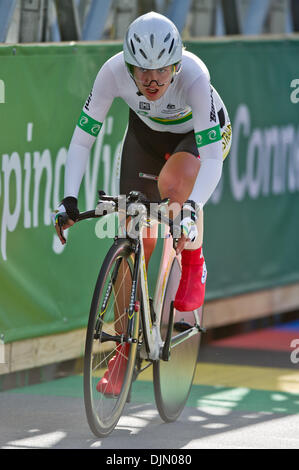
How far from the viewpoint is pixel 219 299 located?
8938 mm

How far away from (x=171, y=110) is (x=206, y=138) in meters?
0.35

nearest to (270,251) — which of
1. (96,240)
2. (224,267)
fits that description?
(224,267)

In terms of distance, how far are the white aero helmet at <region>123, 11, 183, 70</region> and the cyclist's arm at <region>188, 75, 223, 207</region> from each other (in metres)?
0.26

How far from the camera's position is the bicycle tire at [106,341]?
209 inches

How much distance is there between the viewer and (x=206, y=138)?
18.4 ft

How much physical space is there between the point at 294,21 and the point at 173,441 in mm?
6458

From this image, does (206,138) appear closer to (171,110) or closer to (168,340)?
(171,110)

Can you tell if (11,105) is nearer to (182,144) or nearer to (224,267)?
(182,144)

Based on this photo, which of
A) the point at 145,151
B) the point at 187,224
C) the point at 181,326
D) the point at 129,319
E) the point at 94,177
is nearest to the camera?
the point at 187,224

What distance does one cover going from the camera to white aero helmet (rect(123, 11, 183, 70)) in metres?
5.38

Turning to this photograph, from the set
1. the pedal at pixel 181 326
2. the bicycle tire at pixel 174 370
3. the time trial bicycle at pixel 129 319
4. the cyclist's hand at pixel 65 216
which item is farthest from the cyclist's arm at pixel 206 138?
the pedal at pixel 181 326

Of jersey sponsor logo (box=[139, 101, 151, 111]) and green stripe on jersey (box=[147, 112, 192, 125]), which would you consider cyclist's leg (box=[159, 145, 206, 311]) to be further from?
jersey sponsor logo (box=[139, 101, 151, 111])

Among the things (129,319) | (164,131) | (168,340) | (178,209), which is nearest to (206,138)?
(178,209)

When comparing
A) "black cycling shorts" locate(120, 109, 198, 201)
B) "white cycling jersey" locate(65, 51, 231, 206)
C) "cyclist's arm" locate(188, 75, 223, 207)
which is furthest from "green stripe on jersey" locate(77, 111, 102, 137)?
"cyclist's arm" locate(188, 75, 223, 207)
